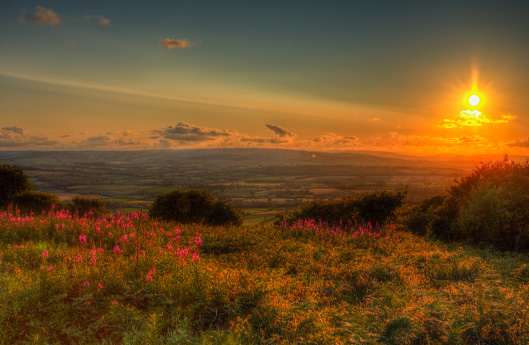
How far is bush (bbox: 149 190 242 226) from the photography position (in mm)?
14211

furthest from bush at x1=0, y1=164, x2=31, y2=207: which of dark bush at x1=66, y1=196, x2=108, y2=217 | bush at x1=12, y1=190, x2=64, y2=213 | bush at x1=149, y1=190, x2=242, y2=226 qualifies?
bush at x1=149, y1=190, x2=242, y2=226

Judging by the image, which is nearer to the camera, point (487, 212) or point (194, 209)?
point (487, 212)

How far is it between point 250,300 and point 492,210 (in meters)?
9.25

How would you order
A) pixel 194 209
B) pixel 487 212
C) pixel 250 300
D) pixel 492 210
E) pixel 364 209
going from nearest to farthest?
pixel 250 300 < pixel 492 210 < pixel 487 212 < pixel 364 209 < pixel 194 209

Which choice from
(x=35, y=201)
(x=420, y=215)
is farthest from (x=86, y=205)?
(x=420, y=215)

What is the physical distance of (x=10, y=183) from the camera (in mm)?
15914

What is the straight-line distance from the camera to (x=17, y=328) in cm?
421

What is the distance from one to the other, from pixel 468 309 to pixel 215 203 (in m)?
11.8

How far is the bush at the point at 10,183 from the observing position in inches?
621

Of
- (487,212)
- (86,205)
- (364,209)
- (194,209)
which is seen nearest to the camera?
(487,212)

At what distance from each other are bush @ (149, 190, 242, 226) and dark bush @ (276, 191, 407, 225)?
319cm

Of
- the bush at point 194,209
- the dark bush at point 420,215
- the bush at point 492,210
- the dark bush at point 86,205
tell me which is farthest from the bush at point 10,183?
the bush at point 492,210

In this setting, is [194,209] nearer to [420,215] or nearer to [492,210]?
[420,215]

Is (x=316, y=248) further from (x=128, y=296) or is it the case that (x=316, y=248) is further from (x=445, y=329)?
(x=128, y=296)
